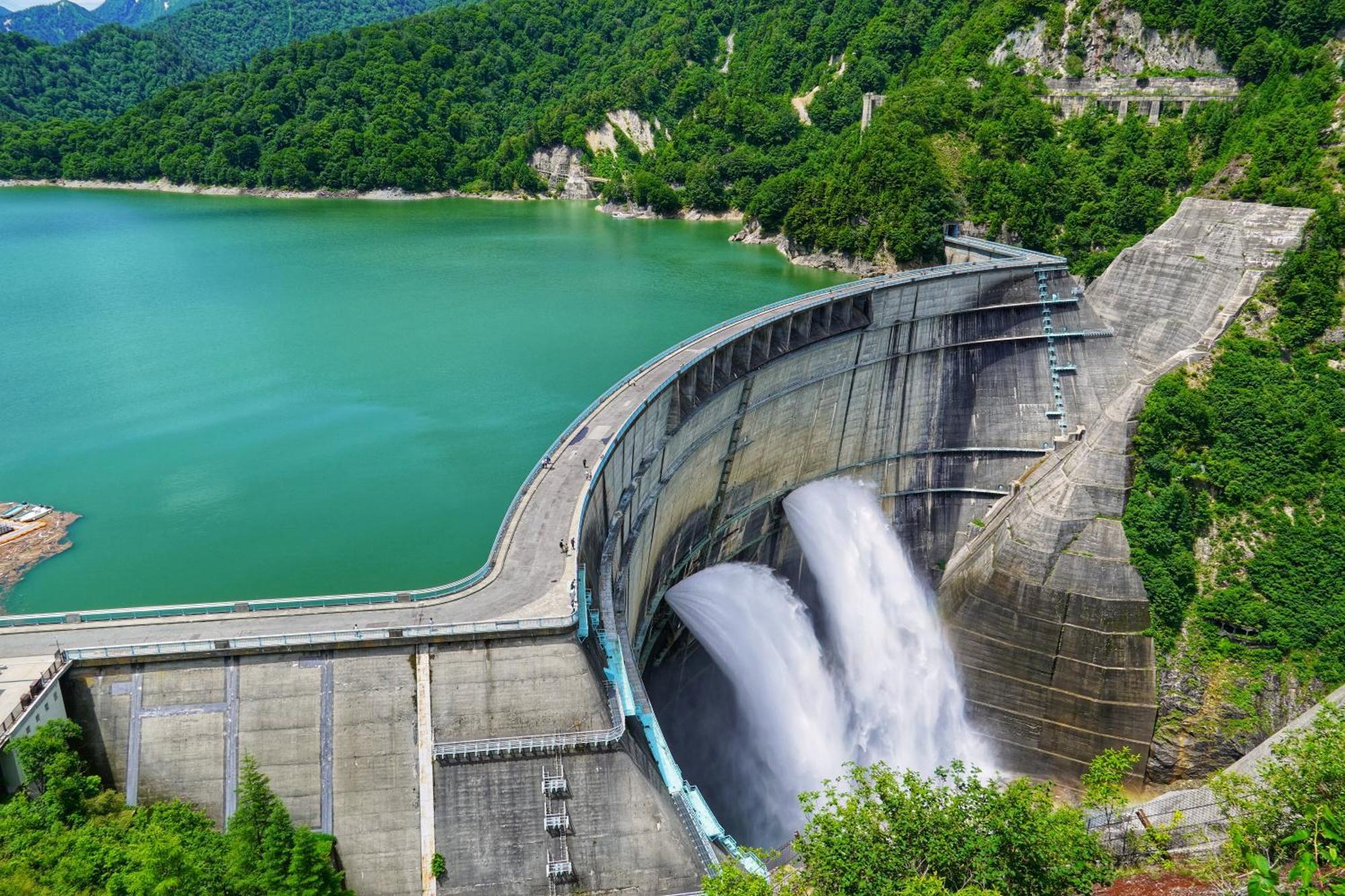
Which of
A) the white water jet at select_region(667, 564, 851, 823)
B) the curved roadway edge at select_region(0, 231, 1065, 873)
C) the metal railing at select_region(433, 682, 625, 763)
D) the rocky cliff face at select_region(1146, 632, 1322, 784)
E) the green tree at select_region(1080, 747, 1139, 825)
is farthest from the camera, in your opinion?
the rocky cliff face at select_region(1146, 632, 1322, 784)

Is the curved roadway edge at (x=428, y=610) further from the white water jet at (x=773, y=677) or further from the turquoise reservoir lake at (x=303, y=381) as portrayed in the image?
the turquoise reservoir lake at (x=303, y=381)

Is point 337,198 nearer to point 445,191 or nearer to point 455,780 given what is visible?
point 445,191

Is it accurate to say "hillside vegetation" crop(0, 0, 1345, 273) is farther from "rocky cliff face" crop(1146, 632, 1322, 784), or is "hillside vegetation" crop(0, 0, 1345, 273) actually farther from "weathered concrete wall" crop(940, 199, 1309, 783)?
"rocky cliff face" crop(1146, 632, 1322, 784)

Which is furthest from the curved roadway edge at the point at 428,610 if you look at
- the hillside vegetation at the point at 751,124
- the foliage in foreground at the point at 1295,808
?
the hillside vegetation at the point at 751,124

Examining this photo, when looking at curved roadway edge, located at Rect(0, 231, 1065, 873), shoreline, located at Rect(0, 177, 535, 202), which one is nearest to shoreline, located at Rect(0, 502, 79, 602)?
curved roadway edge, located at Rect(0, 231, 1065, 873)

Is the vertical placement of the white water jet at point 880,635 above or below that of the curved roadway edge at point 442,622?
below

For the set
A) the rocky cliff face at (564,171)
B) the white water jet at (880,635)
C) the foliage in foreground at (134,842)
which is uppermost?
the rocky cliff face at (564,171)
